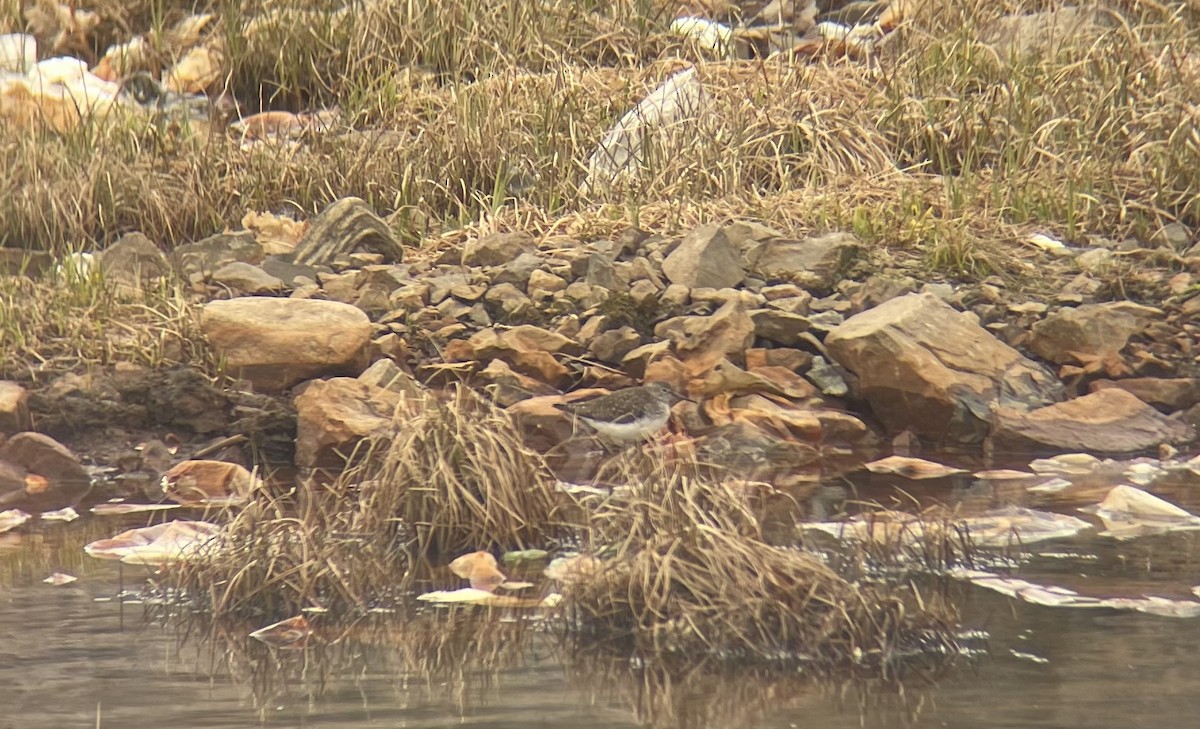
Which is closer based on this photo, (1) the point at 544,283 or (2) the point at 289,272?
(1) the point at 544,283

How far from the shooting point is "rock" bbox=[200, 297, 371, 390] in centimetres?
793

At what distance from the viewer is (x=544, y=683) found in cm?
418

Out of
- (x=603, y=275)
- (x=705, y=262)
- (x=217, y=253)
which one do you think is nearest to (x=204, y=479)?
(x=603, y=275)

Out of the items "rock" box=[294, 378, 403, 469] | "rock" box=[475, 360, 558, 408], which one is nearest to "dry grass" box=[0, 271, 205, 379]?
"rock" box=[294, 378, 403, 469]

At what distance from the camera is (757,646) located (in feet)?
14.0

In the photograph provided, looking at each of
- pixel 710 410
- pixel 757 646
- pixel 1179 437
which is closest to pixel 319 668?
pixel 757 646

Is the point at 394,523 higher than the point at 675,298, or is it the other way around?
the point at 675,298

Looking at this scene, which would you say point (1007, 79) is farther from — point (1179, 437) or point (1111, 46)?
point (1179, 437)

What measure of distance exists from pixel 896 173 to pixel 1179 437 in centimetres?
266

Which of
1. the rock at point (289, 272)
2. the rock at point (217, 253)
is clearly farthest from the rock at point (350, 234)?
the rock at point (217, 253)

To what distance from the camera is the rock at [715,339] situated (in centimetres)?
802

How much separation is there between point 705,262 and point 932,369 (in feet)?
4.45

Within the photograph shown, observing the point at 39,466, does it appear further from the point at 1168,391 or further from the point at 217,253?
the point at 1168,391

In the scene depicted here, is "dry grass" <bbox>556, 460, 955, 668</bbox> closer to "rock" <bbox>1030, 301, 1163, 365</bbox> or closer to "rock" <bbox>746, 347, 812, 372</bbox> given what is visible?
"rock" <bbox>746, 347, 812, 372</bbox>
